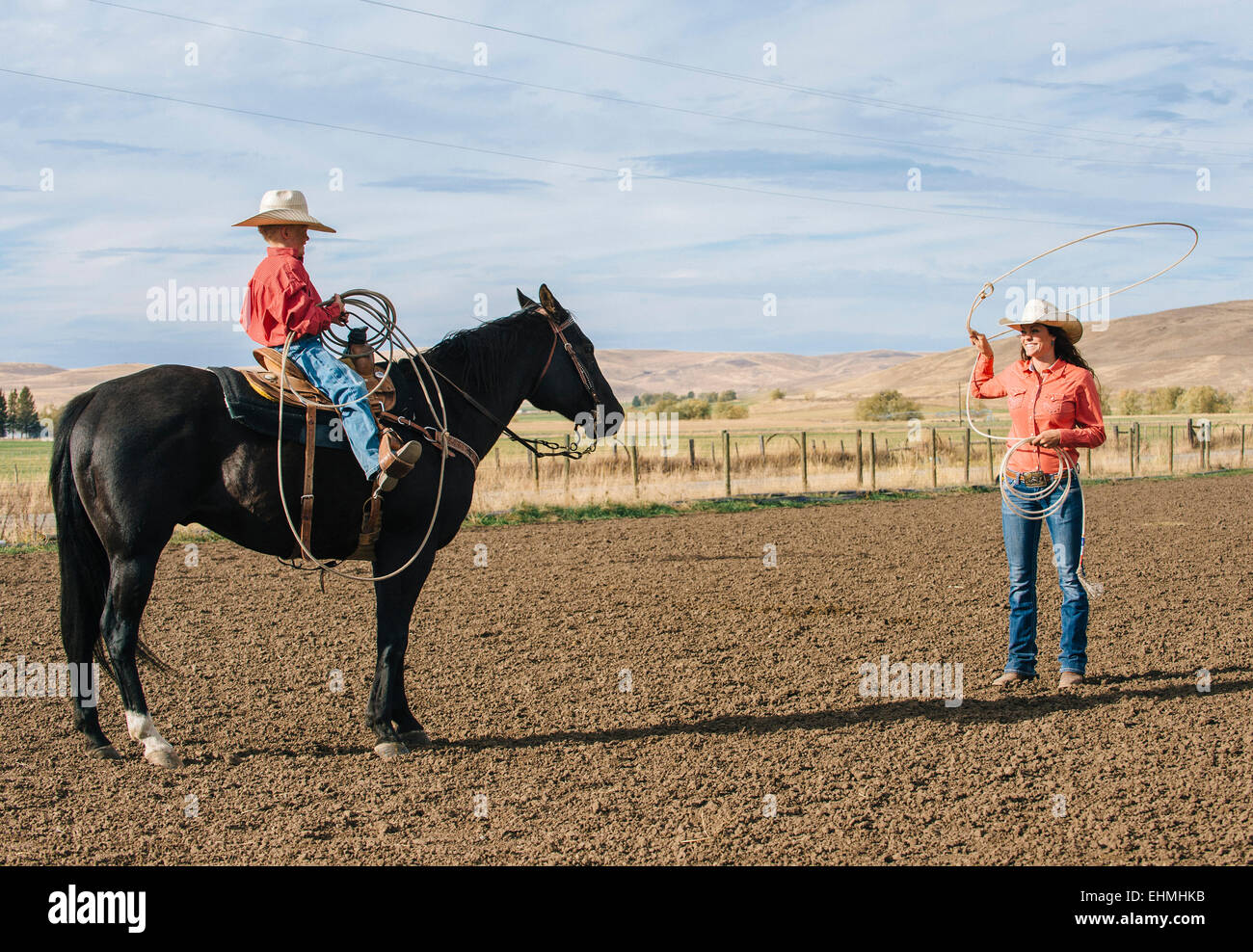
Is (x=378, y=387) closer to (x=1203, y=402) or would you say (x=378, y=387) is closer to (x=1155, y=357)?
(x=1203, y=402)

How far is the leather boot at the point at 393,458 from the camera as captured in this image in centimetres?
467

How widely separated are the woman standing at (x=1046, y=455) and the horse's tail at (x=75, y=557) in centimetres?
496

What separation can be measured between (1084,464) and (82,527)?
25.5 meters

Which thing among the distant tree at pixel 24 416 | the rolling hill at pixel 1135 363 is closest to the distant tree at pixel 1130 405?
the rolling hill at pixel 1135 363

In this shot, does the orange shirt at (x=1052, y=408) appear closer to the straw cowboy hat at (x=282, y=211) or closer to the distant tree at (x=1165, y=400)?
the straw cowboy hat at (x=282, y=211)

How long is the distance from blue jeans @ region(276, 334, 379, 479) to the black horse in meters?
0.27

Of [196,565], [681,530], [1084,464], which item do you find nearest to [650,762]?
[196,565]

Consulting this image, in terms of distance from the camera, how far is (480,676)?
6527 mm

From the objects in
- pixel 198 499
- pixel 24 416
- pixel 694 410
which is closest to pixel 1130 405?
pixel 694 410

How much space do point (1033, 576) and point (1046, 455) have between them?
2.45ft

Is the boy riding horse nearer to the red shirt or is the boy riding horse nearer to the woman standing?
the red shirt

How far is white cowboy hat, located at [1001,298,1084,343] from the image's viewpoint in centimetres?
574

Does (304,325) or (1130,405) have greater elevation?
(1130,405)

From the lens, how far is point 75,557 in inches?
193
